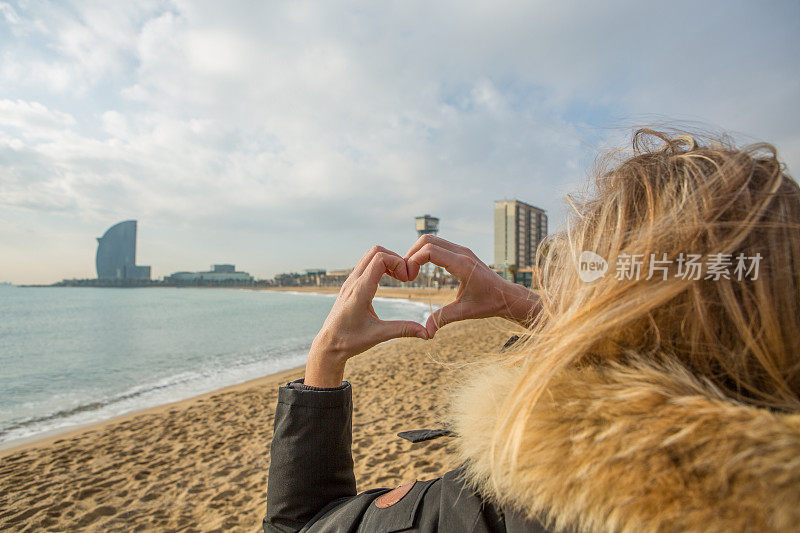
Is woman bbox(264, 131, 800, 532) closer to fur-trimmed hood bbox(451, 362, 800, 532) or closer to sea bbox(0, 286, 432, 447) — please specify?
fur-trimmed hood bbox(451, 362, 800, 532)

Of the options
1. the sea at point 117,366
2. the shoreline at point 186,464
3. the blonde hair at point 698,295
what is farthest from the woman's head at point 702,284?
the sea at point 117,366

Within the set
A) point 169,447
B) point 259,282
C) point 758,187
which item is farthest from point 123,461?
point 259,282

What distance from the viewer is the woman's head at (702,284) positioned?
61 cm

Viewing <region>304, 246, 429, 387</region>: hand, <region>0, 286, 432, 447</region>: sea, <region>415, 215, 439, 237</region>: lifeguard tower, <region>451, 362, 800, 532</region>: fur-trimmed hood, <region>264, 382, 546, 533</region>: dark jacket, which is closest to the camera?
<region>451, 362, 800, 532</region>: fur-trimmed hood

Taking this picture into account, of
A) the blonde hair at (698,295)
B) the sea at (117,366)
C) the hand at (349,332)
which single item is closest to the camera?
the blonde hair at (698,295)

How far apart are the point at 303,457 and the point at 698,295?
937 mm

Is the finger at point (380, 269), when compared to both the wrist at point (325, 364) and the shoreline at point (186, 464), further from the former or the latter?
the shoreline at point (186, 464)

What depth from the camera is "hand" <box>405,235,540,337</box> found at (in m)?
1.13

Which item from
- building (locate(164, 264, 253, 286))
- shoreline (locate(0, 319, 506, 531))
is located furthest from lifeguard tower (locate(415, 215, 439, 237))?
building (locate(164, 264, 253, 286))

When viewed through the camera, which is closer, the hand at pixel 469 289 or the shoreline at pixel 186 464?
the hand at pixel 469 289

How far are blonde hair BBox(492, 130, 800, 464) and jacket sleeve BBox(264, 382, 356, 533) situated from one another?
1.66 ft

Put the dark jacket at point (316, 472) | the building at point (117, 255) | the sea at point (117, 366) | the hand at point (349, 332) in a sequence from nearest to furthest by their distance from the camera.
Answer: the dark jacket at point (316, 472)
the hand at point (349, 332)
the sea at point (117, 366)
the building at point (117, 255)

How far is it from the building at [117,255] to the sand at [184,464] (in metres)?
145

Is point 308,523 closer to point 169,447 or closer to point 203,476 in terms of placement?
point 203,476
